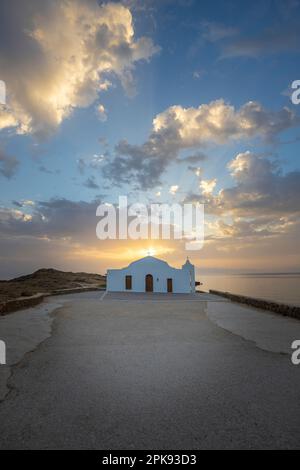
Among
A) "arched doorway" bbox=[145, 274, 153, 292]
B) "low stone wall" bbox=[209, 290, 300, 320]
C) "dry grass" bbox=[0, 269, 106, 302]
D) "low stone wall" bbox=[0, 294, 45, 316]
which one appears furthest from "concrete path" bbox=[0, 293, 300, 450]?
"arched doorway" bbox=[145, 274, 153, 292]

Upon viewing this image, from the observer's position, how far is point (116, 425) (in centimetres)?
367

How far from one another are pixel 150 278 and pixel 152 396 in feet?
98.2

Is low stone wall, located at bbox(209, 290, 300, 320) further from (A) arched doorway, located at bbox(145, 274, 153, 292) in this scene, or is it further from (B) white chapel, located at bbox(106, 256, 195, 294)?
(A) arched doorway, located at bbox(145, 274, 153, 292)

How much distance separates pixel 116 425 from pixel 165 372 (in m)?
2.13

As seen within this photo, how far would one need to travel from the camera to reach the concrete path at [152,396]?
340cm

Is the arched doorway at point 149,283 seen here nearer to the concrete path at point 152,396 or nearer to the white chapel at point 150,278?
the white chapel at point 150,278

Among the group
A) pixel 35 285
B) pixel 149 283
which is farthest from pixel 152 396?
pixel 35 285

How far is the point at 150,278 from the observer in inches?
1352

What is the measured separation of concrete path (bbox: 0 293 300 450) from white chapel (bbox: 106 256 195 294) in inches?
1019

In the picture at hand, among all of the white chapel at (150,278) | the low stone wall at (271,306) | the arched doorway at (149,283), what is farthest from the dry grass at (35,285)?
the low stone wall at (271,306)

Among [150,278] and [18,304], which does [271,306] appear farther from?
[150,278]

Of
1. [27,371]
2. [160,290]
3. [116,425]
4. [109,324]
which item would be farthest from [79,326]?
[160,290]

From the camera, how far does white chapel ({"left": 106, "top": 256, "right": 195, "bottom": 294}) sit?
34.3 metres

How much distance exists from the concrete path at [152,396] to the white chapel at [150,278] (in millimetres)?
25891
